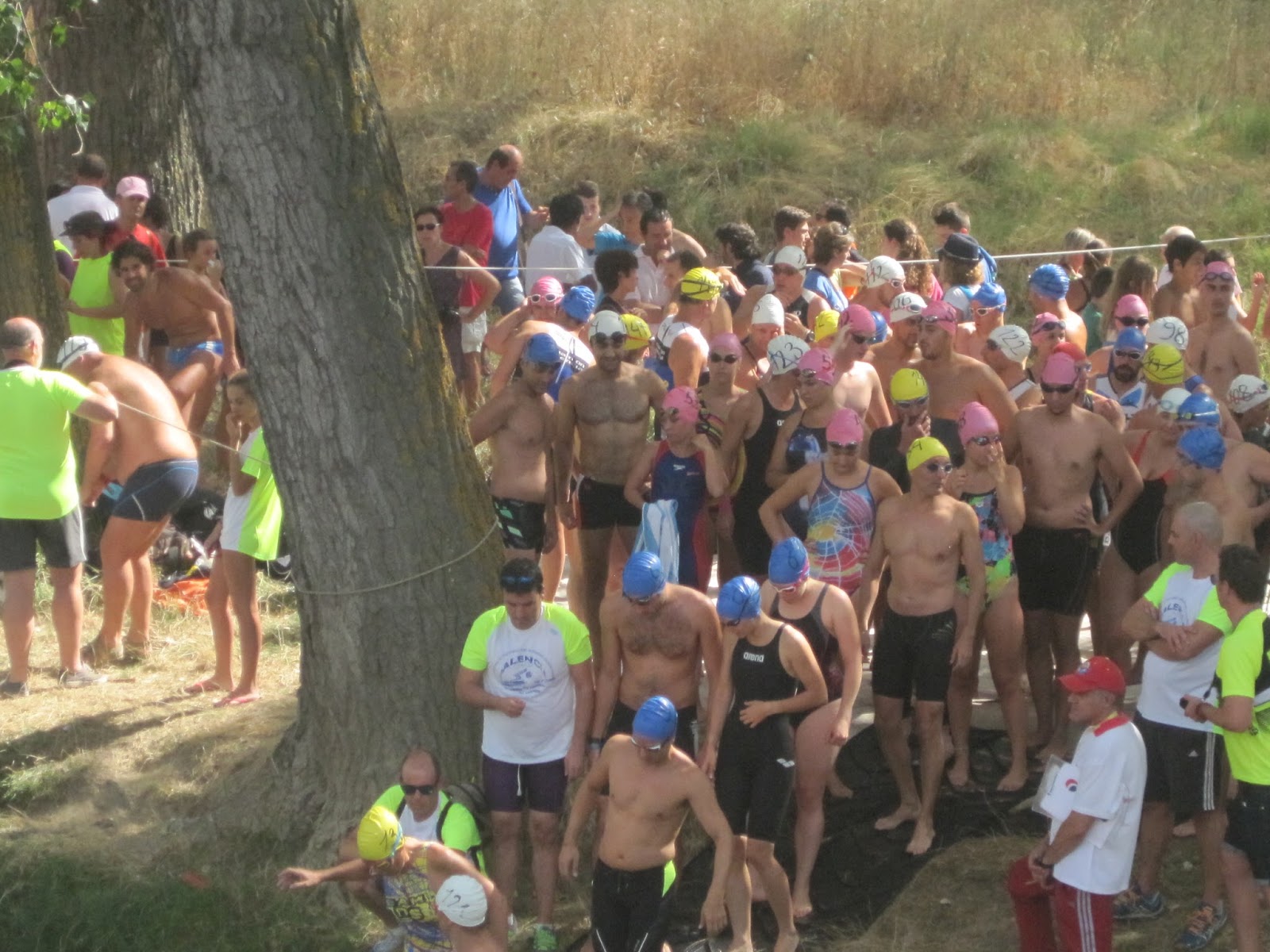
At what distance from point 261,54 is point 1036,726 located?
4541 millimetres

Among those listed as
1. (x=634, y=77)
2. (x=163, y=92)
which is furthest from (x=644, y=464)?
(x=634, y=77)

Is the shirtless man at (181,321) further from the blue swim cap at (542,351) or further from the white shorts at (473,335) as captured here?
the blue swim cap at (542,351)

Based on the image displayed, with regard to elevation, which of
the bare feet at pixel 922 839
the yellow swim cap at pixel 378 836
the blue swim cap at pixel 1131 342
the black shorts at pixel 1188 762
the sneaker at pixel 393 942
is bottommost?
the sneaker at pixel 393 942

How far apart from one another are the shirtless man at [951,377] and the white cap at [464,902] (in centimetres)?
323

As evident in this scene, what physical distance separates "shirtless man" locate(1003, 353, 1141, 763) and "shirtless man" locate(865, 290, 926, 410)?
1.00 m

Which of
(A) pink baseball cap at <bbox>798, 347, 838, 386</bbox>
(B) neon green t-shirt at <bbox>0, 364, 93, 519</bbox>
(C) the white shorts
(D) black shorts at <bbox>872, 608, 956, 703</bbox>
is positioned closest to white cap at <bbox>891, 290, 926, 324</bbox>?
(A) pink baseball cap at <bbox>798, 347, 838, 386</bbox>

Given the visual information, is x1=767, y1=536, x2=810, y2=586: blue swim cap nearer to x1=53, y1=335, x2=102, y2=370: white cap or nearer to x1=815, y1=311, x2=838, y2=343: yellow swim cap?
x1=815, y1=311, x2=838, y2=343: yellow swim cap

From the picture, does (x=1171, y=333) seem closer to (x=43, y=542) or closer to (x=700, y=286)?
Answer: (x=700, y=286)

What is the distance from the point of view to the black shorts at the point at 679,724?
22.5 feet

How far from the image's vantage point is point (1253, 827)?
18.8ft

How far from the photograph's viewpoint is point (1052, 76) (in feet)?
59.3

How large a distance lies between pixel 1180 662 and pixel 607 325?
314 cm

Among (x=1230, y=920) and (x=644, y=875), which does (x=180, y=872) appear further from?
(x=1230, y=920)

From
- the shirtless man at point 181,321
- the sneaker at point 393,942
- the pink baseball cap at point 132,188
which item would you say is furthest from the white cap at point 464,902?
the pink baseball cap at point 132,188
